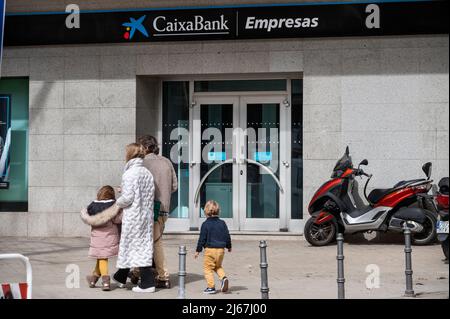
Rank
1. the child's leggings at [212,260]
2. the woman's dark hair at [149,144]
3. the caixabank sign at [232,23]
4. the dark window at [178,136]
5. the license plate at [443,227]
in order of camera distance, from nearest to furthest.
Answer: the child's leggings at [212,260], the woman's dark hair at [149,144], the license plate at [443,227], the caixabank sign at [232,23], the dark window at [178,136]

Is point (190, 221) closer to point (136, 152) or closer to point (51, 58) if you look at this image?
point (51, 58)

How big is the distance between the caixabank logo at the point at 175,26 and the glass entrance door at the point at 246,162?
146 centimetres

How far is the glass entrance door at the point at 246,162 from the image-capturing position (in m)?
17.2

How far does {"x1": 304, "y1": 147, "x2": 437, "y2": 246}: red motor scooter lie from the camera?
14.7 m

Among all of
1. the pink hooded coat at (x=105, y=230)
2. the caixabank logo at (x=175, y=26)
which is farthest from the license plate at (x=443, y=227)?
the caixabank logo at (x=175, y=26)

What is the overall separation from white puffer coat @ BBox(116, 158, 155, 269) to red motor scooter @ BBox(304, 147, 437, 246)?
5.08 m

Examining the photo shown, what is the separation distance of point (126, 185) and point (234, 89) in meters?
7.09

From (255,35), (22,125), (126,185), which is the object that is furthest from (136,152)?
(22,125)

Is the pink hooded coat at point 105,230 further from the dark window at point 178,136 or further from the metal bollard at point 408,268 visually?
the dark window at point 178,136

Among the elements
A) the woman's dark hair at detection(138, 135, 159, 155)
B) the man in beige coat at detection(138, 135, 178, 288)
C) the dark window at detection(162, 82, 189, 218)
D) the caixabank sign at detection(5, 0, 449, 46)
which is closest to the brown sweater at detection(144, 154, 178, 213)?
the man in beige coat at detection(138, 135, 178, 288)

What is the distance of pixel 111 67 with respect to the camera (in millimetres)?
17188

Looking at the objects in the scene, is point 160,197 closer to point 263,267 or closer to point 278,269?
point 263,267

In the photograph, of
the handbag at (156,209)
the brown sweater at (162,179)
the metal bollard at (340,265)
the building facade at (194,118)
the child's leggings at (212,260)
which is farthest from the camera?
the building facade at (194,118)

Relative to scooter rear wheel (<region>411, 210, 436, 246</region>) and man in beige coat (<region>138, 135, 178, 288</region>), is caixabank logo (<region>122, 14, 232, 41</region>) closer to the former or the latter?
Answer: scooter rear wheel (<region>411, 210, 436, 246</region>)
